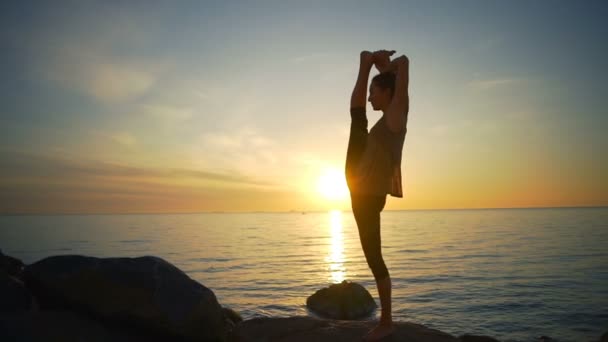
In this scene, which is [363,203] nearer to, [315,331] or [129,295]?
[315,331]

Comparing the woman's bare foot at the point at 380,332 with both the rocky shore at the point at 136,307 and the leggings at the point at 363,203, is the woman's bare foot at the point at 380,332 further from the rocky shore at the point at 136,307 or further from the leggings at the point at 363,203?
the leggings at the point at 363,203

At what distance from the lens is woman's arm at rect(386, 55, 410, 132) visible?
390 centimetres

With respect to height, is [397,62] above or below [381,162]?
above

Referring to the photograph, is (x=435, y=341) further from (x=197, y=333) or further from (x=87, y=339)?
(x=87, y=339)

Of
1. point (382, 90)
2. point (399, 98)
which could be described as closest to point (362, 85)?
point (382, 90)

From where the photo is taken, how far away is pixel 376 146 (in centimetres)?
414

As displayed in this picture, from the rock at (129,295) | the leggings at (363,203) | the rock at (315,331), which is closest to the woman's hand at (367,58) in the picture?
the leggings at (363,203)

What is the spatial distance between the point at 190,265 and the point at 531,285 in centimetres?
2661

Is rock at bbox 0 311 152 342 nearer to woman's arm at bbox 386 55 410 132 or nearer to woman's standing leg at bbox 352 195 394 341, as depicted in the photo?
woman's standing leg at bbox 352 195 394 341

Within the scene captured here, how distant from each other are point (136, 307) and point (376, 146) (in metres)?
4.02

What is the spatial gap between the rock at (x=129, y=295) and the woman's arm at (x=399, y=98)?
12.6 feet

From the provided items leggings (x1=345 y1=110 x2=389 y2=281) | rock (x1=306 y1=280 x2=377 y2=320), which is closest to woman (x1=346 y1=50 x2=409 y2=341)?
leggings (x1=345 y1=110 x2=389 y2=281)

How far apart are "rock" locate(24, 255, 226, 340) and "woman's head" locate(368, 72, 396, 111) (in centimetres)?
384

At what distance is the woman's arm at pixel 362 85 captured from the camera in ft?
13.0
